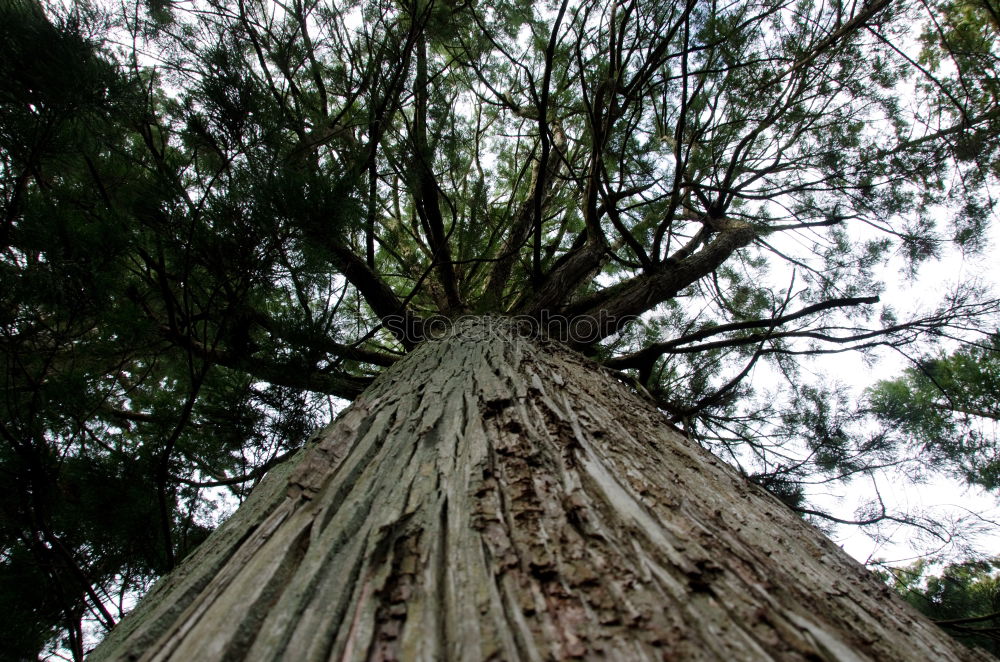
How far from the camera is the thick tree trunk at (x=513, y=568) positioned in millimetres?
427

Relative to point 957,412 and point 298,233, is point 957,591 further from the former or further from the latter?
point 298,233

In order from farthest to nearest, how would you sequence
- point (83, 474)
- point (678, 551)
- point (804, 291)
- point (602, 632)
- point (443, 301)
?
point (804, 291)
point (443, 301)
point (83, 474)
point (678, 551)
point (602, 632)

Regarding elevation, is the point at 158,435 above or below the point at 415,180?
below

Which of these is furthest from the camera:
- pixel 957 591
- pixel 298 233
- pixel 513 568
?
pixel 957 591

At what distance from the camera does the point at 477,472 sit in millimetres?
711

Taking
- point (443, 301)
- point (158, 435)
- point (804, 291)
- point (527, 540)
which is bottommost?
point (527, 540)

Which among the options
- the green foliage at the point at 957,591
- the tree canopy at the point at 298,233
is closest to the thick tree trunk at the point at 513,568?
the tree canopy at the point at 298,233

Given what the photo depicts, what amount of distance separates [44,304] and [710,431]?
3114mm

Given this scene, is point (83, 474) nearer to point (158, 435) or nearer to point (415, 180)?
point (158, 435)

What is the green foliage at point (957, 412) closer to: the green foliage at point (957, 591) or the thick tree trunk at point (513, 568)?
the green foliage at point (957, 591)

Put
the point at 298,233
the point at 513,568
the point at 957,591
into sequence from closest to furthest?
the point at 513,568
the point at 298,233
the point at 957,591

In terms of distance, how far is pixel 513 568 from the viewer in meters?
0.51

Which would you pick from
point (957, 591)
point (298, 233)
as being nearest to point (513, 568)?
point (298, 233)

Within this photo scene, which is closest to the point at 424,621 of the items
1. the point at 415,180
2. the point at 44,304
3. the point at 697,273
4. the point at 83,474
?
the point at 44,304
